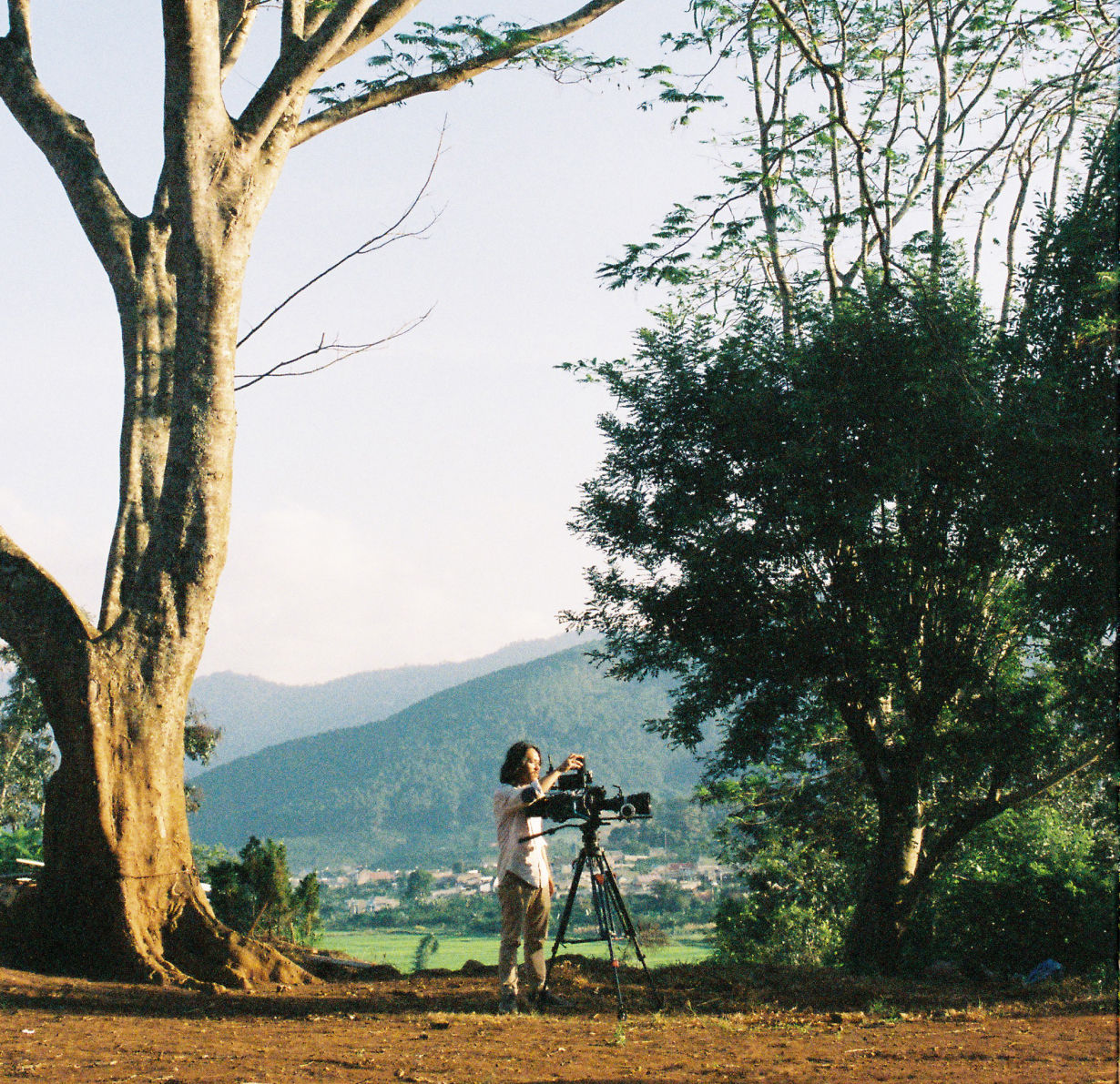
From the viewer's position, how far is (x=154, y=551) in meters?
7.00

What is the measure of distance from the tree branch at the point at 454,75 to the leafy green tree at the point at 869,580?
13.6ft

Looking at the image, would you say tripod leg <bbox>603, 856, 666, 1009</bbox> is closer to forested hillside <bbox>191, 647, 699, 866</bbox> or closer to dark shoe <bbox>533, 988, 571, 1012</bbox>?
dark shoe <bbox>533, 988, 571, 1012</bbox>

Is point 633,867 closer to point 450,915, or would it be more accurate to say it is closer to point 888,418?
point 450,915

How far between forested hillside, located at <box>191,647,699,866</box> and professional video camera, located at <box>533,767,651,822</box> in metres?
84.8

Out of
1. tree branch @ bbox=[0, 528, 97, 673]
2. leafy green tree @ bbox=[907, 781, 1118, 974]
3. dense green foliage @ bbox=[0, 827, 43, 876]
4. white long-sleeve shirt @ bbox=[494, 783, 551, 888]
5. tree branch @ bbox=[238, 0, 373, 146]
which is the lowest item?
dense green foliage @ bbox=[0, 827, 43, 876]

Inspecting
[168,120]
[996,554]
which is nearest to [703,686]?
[996,554]

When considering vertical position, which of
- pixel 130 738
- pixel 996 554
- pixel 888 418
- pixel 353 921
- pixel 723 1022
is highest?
pixel 888 418

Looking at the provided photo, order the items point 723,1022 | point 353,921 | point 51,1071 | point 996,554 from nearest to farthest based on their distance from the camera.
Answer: point 51,1071, point 723,1022, point 996,554, point 353,921

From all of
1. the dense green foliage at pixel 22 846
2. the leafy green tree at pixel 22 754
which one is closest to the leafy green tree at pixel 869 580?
the dense green foliage at pixel 22 846

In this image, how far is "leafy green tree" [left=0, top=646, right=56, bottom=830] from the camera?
2492cm

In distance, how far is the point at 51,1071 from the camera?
4.04 meters

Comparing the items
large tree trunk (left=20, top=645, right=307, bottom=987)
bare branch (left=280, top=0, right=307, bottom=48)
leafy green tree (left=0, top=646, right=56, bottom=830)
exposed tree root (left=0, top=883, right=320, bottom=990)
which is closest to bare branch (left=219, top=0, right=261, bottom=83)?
bare branch (left=280, top=0, right=307, bottom=48)

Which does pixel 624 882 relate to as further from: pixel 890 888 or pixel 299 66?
pixel 299 66

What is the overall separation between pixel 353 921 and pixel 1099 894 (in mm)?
46318
